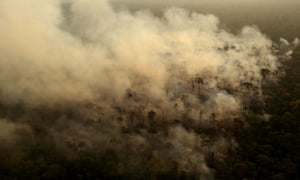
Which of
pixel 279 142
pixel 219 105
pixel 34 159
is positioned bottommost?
pixel 34 159

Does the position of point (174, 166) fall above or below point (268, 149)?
below

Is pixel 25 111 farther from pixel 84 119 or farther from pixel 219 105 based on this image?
pixel 219 105

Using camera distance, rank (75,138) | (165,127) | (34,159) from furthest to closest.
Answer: (165,127) → (75,138) → (34,159)

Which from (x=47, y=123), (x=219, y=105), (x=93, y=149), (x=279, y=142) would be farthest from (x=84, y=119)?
(x=279, y=142)

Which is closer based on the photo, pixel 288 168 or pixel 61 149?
pixel 288 168

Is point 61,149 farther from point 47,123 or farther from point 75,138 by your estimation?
point 47,123

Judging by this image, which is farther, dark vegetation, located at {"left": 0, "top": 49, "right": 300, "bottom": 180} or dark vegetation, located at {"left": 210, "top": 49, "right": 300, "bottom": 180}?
dark vegetation, located at {"left": 0, "top": 49, "right": 300, "bottom": 180}

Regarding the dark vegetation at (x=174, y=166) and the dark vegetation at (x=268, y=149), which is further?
the dark vegetation at (x=174, y=166)

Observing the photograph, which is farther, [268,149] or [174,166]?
[268,149]

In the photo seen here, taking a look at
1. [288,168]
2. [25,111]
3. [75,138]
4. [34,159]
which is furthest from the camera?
[25,111]

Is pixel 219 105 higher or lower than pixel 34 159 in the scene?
higher
